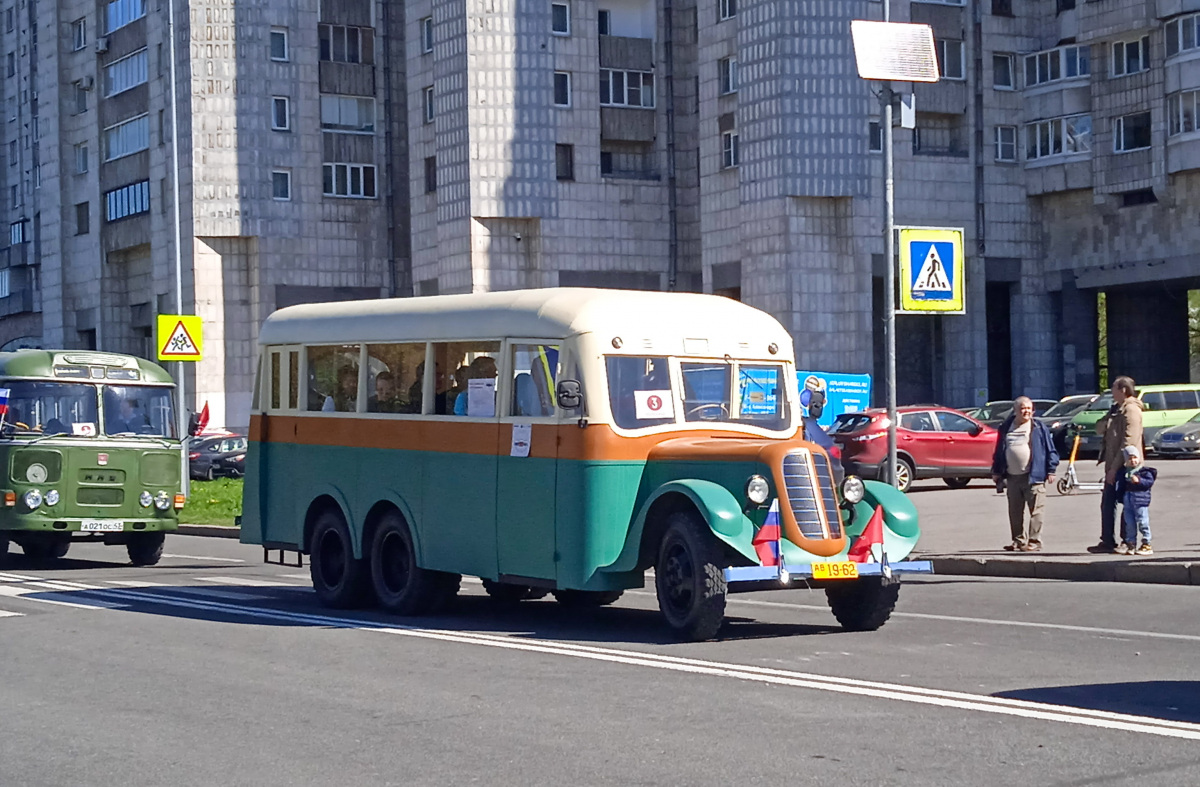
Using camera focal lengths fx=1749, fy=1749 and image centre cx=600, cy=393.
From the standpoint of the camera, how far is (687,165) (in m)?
60.2

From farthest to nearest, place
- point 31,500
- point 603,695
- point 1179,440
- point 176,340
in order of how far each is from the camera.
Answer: point 1179,440, point 176,340, point 31,500, point 603,695

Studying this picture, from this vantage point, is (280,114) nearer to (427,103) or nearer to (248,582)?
(427,103)

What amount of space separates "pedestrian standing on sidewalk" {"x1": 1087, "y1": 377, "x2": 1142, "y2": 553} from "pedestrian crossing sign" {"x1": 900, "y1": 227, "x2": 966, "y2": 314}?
6.94ft

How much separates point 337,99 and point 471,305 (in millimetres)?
51363

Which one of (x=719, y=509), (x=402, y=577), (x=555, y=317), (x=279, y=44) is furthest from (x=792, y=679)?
(x=279, y=44)

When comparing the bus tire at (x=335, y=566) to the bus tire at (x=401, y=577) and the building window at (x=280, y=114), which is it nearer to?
the bus tire at (x=401, y=577)

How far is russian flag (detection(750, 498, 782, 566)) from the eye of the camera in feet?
39.3

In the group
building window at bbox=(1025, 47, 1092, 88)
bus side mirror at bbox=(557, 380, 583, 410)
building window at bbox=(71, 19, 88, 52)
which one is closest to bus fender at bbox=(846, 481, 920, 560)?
bus side mirror at bbox=(557, 380, 583, 410)

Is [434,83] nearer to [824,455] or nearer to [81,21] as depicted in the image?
[81,21]

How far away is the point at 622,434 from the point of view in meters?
12.7

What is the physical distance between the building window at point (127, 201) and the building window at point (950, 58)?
2931 cm

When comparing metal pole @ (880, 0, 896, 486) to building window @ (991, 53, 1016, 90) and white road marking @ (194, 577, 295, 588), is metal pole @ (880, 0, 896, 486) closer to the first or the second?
white road marking @ (194, 577, 295, 588)

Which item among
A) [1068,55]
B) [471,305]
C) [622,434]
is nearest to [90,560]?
[471,305]

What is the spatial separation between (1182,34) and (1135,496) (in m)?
38.9
